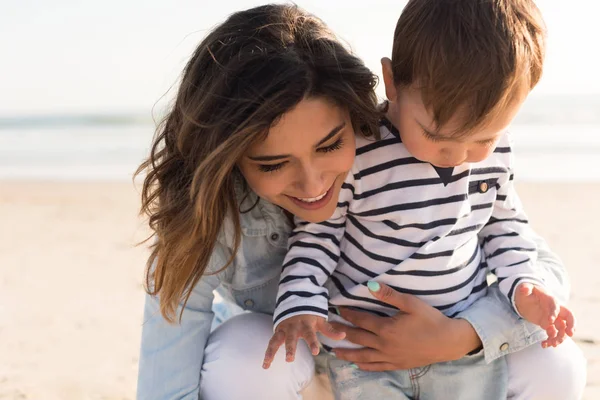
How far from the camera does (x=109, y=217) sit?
6.90 metres

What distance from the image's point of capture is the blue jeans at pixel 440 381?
2.50 metres

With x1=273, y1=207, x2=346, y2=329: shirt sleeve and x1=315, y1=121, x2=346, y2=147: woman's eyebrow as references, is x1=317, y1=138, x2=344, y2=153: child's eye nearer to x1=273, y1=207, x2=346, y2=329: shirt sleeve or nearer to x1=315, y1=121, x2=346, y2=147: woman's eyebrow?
x1=315, y1=121, x2=346, y2=147: woman's eyebrow

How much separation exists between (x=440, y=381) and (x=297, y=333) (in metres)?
0.53

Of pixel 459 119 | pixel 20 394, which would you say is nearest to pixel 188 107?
pixel 459 119

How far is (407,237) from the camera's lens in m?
2.42

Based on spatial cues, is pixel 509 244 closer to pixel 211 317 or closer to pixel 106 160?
pixel 211 317

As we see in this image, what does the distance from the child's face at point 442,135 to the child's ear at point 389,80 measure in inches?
1.0

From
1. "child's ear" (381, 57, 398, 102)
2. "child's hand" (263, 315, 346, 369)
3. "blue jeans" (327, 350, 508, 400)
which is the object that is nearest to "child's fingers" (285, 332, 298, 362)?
"child's hand" (263, 315, 346, 369)

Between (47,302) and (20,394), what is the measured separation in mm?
1255

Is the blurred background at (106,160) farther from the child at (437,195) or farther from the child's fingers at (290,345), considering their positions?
the child's fingers at (290,345)

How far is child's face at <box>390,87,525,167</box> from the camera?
2098 mm

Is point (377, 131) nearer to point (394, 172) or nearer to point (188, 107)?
point (394, 172)

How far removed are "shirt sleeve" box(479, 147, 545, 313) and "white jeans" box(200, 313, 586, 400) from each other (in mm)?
202

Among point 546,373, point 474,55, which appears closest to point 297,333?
point 546,373
